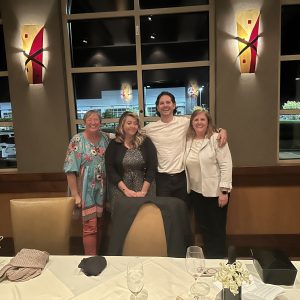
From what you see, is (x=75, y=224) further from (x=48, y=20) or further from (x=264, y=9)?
(x=264, y=9)

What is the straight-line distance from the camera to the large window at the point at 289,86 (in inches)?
122

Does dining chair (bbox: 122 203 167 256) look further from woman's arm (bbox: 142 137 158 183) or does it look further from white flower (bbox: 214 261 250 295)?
white flower (bbox: 214 261 250 295)

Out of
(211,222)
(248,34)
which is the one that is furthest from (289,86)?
(211,222)

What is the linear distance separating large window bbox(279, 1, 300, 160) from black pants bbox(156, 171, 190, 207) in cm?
139

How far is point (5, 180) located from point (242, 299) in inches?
114

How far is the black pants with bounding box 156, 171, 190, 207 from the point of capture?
2.51 metres


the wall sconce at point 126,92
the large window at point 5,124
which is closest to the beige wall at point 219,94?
the large window at point 5,124

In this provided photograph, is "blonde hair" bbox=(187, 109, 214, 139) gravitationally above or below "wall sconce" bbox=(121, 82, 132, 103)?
below

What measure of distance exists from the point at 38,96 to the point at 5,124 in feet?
1.98

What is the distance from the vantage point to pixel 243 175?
10.1ft

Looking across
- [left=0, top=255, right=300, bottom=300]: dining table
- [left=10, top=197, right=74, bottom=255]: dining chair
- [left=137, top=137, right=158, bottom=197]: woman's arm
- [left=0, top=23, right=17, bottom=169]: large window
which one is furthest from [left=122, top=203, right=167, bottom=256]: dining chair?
[left=0, top=23, right=17, bottom=169]: large window

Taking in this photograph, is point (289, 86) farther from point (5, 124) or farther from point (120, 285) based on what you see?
point (5, 124)

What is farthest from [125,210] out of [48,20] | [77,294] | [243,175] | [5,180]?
[48,20]

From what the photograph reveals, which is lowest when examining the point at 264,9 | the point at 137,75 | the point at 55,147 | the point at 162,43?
the point at 55,147
